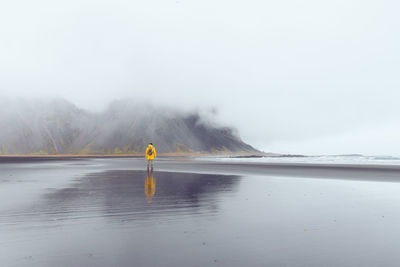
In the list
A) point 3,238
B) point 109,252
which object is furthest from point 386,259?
point 3,238

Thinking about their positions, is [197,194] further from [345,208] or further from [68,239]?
[68,239]

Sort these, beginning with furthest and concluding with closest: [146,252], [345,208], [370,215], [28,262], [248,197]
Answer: [248,197] → [345,208] → [370,215] → [146,252] → [28,262]

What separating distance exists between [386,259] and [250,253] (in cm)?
Result: 264

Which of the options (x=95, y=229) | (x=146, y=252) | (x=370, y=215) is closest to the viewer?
(x=146, y=252)

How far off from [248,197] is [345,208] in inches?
168

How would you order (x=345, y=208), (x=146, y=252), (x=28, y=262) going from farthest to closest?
1. (x=345, y=208)
2. (x=146, y=252)
3. (x=28, y=262)

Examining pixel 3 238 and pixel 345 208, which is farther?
pixel 345 208

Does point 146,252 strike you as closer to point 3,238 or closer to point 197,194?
point 3,238

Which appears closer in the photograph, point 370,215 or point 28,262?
point 28,262

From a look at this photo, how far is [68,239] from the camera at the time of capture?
7.08 meters

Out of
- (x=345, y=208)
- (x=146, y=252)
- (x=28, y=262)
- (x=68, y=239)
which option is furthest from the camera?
(x=345, y=208)

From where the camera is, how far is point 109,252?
6.24 meters

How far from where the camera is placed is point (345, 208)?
38.2 ft

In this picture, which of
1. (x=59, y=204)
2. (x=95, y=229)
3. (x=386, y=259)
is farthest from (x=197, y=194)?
(x=386, y=259)
